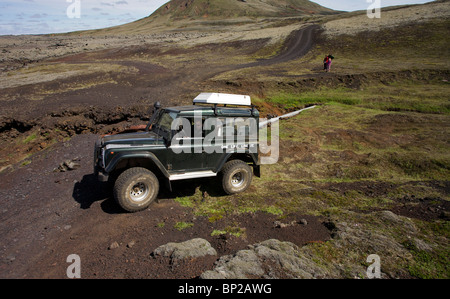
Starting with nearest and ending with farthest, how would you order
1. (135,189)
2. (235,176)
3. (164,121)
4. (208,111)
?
(135,189), (208,111), (164,121), (235,176)

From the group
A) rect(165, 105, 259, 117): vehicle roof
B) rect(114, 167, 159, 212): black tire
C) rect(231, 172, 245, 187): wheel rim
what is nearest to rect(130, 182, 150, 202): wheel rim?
rect(114, 167, 159, 212): black tire

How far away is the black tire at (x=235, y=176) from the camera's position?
7602 millimetres

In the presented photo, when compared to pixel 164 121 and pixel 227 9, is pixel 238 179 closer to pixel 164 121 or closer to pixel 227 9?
pixel 164 121

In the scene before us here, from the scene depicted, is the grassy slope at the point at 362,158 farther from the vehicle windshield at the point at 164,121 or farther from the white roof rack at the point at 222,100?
Result: the white roof rack at the point at 222,100

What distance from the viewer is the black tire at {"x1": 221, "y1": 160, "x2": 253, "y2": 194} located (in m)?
7.60

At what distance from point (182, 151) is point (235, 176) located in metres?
1.99

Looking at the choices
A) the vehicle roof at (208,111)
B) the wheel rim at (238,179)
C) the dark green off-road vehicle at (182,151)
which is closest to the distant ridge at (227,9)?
the vehicle roof at (208,111)

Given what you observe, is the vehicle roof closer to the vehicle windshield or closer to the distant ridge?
the vehicle windshield

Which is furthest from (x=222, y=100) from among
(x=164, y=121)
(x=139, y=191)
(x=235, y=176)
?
(x=139, y=191)

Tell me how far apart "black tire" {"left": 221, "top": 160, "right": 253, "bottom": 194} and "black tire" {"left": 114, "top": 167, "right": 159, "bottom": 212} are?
82.1 inches

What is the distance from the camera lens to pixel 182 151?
6.98m
